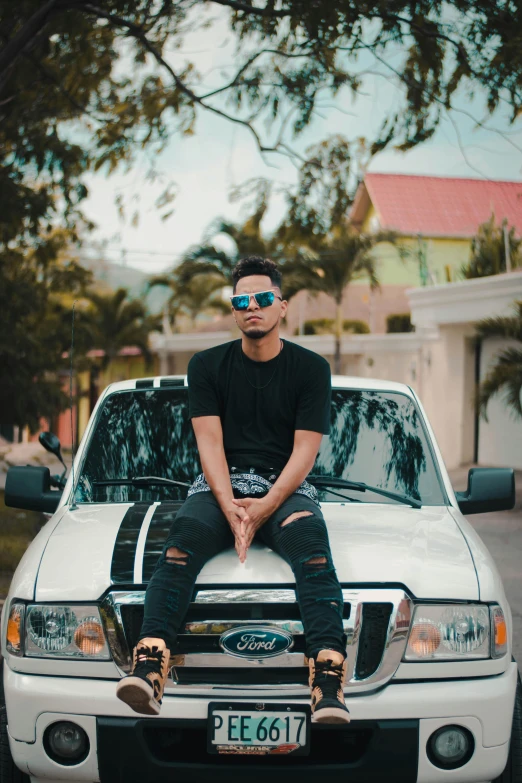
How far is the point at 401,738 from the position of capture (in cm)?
311

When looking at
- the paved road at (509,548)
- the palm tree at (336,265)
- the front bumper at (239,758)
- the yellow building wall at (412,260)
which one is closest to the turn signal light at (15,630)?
the front bumper at (239,758)

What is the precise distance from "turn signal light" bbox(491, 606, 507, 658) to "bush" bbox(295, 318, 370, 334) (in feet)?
101

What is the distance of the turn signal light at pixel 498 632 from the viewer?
10.8 ft

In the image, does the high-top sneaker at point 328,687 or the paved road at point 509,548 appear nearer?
the high-top sneaker at point 328,687

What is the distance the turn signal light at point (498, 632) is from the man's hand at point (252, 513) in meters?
0.84

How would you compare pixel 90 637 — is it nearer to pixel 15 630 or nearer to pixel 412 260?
pixel 15 630

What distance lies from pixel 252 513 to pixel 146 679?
2.50ft

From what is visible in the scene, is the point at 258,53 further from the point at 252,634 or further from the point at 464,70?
the point at 252,634

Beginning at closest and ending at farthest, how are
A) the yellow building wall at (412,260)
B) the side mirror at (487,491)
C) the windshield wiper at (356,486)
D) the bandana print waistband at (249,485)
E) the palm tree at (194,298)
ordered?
the bandana print waistband at (249,485)
the windshield wiper at (356,486)
the side mirror at (487,491)
the yellow building wall at (412,260)
the palm tree at (194,298)

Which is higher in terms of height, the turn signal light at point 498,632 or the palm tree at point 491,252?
the palm tree at point 491,252

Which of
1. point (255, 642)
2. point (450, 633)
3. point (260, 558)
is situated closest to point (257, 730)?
point (255, 642)

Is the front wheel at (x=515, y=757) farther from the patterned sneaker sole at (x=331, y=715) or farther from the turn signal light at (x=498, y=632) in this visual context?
the patterned sneaker sole at (x=331, y=715)

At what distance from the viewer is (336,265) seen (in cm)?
2742

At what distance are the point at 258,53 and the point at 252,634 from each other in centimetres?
966
